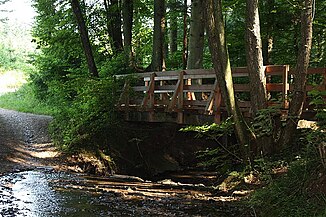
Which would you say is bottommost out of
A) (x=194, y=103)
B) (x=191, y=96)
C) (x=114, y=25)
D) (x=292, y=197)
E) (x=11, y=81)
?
(x=292, y=197)

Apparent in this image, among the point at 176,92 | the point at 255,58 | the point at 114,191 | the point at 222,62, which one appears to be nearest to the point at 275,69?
the point at 255,58

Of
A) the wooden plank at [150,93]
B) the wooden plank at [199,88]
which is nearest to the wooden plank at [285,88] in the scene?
the wooden plank at [199,88]

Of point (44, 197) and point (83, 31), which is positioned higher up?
point (83, 31)

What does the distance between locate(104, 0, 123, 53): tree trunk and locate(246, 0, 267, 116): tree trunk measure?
10897 millimetres

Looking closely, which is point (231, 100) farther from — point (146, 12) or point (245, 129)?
point (146, 12)

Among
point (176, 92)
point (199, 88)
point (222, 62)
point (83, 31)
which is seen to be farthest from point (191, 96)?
point (83, 31)

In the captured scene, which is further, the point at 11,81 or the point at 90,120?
the point at 11,81

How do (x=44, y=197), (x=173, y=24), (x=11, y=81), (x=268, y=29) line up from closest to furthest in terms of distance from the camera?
(x=44, y=197), (x=268, y=29), (x=173, y=24), (x=11, y=81)

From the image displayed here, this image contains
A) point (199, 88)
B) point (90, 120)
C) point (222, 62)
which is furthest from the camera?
point (90, 120)

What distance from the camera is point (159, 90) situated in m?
12.0

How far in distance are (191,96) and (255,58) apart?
346 cm

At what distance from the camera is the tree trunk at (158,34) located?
14226 millimetres

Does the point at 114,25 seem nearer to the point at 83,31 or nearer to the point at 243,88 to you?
the point at 83,31

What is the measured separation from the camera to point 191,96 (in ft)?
37.8
